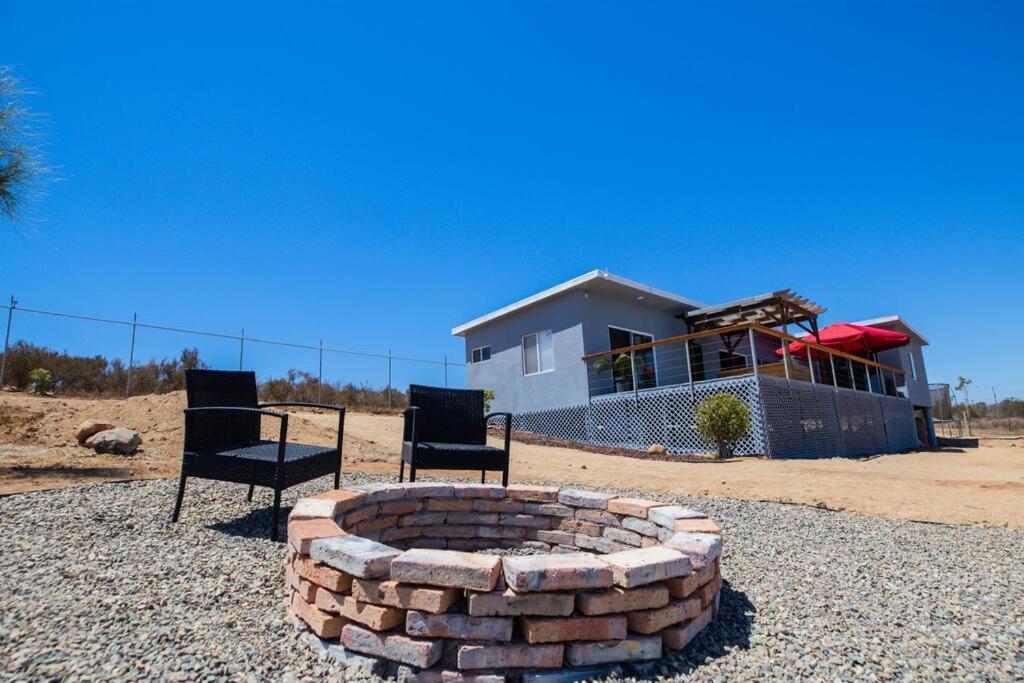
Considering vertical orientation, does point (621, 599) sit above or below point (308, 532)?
below

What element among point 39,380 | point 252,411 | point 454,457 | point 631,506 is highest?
point 39,380

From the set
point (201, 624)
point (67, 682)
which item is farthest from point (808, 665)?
point (67, 682)

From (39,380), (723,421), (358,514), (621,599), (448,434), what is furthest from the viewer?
(39,380)

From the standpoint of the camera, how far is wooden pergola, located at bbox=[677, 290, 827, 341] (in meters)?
11.6

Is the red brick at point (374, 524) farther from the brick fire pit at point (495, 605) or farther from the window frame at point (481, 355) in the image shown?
the window frame at point (481, 355)

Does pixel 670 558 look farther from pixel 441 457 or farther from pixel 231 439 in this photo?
pixel 231 439

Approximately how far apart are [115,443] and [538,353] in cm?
922

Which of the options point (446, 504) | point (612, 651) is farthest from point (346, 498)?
point (612, 651)

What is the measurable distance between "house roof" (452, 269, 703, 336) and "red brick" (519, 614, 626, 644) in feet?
33.0

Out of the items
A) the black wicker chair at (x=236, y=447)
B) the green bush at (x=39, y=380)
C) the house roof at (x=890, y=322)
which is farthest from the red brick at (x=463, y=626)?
the house roof at (x=890, y=322)

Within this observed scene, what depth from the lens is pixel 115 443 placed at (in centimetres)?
550

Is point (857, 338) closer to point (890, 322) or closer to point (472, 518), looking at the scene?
point (890, 322)

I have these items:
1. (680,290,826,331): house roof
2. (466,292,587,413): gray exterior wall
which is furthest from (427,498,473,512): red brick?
(680,290,826,331): house roof

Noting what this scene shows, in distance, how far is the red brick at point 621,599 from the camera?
67.0 inches
